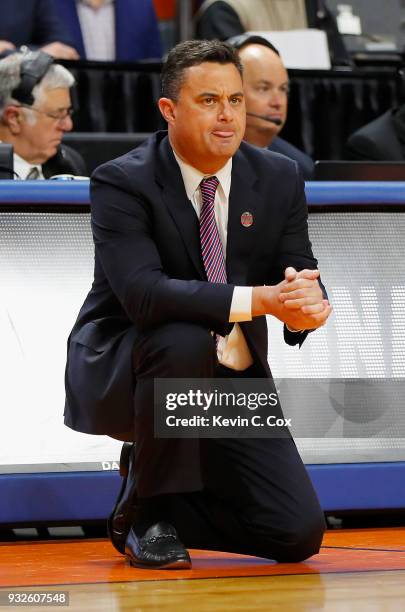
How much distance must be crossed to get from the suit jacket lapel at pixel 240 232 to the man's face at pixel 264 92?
2.36 m

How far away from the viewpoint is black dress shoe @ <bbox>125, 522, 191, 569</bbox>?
2609mm

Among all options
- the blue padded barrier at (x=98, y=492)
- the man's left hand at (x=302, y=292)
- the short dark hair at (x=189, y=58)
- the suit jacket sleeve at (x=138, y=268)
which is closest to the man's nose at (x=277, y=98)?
the blue padded barrier at (x=98, y=492)

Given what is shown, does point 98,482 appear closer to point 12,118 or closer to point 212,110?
point 212,110

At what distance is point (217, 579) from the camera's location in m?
2.50

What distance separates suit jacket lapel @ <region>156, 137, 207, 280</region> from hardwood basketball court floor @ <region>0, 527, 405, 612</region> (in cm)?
67

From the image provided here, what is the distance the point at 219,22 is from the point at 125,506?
12.8 ft

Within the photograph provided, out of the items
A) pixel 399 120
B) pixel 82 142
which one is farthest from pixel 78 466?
pixel 399 120

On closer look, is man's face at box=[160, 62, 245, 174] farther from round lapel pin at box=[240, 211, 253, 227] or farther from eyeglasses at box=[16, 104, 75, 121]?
eyeglasses at box=[16, 104, 75, 121]

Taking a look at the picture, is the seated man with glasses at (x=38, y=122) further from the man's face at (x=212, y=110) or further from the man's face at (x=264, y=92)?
the man's face at (x=212, y=110)

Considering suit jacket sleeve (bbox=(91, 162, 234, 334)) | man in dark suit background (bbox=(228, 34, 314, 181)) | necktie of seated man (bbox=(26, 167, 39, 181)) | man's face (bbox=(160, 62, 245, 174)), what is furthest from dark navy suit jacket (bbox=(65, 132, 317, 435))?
man in dark suit background (bbox=(228, 34, 314, 181))

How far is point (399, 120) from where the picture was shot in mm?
5328

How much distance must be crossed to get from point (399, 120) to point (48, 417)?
272 cm

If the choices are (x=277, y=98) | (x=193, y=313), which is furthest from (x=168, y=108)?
(x=277, y=98)

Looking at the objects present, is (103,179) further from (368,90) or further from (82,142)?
(368,90)
